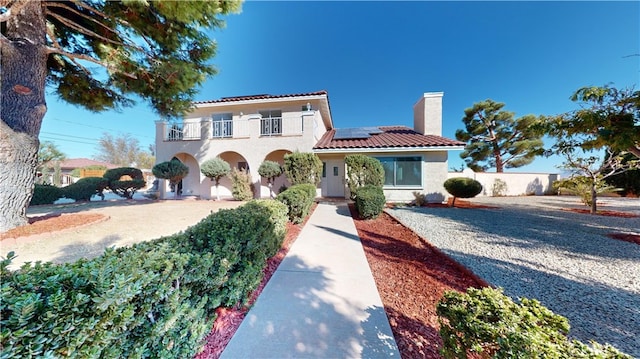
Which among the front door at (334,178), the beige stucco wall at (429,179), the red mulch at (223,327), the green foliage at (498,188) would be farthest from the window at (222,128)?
the green foliage at (498,188)

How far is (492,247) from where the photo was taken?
4.92m

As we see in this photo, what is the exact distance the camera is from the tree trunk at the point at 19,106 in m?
5.38

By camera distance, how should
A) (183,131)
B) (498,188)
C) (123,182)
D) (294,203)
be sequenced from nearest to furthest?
(294,203) → (123,182) → (183,131) → (498,188)

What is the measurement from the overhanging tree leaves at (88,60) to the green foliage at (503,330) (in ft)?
26.1

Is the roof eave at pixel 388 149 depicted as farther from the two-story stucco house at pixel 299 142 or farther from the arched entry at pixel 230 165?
the arched entry at pixel 230 165

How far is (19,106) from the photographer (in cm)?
557

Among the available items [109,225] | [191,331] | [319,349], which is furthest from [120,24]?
[319,349]

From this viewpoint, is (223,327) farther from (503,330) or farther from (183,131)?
(183,131)

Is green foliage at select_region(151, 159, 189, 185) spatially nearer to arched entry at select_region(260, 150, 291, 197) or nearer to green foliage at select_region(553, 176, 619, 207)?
arched entry at select_region(260, 150, 291, 197)

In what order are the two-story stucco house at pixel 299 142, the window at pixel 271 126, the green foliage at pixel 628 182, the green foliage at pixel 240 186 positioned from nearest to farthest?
the two-story stucco house at pixel 299 142
the green foliage at pixel 240 186
the window at pixel 271 126
the green foliage at pixel 628 182

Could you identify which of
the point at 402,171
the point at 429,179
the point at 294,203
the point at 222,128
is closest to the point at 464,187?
the point at 429,179

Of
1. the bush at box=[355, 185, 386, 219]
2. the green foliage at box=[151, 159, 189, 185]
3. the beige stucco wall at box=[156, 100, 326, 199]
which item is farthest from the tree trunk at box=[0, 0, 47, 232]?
the bush at box=[355, 185, 386, 219]

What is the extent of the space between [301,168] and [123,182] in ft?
37.2

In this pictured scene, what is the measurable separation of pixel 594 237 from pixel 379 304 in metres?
7.29
